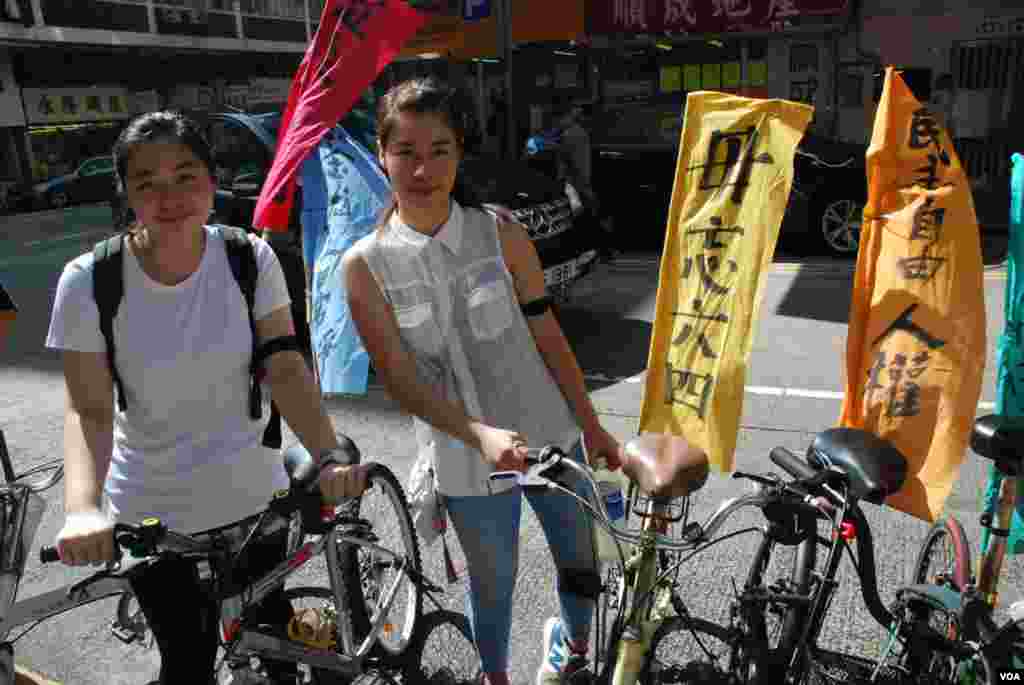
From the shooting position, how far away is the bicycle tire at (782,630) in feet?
6.78

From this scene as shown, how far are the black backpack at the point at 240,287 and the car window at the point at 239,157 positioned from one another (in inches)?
228

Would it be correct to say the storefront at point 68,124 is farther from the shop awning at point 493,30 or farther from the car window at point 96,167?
the shop awning at point 493,30

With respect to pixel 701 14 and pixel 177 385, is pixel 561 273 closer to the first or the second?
pixel 177 385

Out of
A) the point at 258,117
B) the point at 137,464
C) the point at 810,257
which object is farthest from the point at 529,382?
the point at 810,257

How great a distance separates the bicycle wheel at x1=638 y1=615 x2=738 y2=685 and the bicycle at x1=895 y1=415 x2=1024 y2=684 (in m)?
0.53

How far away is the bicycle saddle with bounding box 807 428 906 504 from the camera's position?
2.02 meters

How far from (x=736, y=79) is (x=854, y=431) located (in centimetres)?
1248

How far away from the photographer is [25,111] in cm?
2631

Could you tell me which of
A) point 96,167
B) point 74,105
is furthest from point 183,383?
point 74,105

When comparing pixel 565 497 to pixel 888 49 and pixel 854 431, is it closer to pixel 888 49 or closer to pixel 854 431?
pixel 854 431

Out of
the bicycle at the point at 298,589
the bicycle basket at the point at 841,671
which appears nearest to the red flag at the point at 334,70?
the bicycle at the point at 298,589

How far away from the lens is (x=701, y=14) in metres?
13.1

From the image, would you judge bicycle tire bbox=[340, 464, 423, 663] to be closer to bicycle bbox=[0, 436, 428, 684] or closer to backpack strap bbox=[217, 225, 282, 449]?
bicycle bbox=[0, 436, 428, 684]

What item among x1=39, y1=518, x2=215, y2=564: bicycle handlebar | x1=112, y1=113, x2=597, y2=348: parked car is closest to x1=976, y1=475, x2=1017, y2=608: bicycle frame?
x1=39, y1=518, x2=215, y2=564: bicycle handlebar
